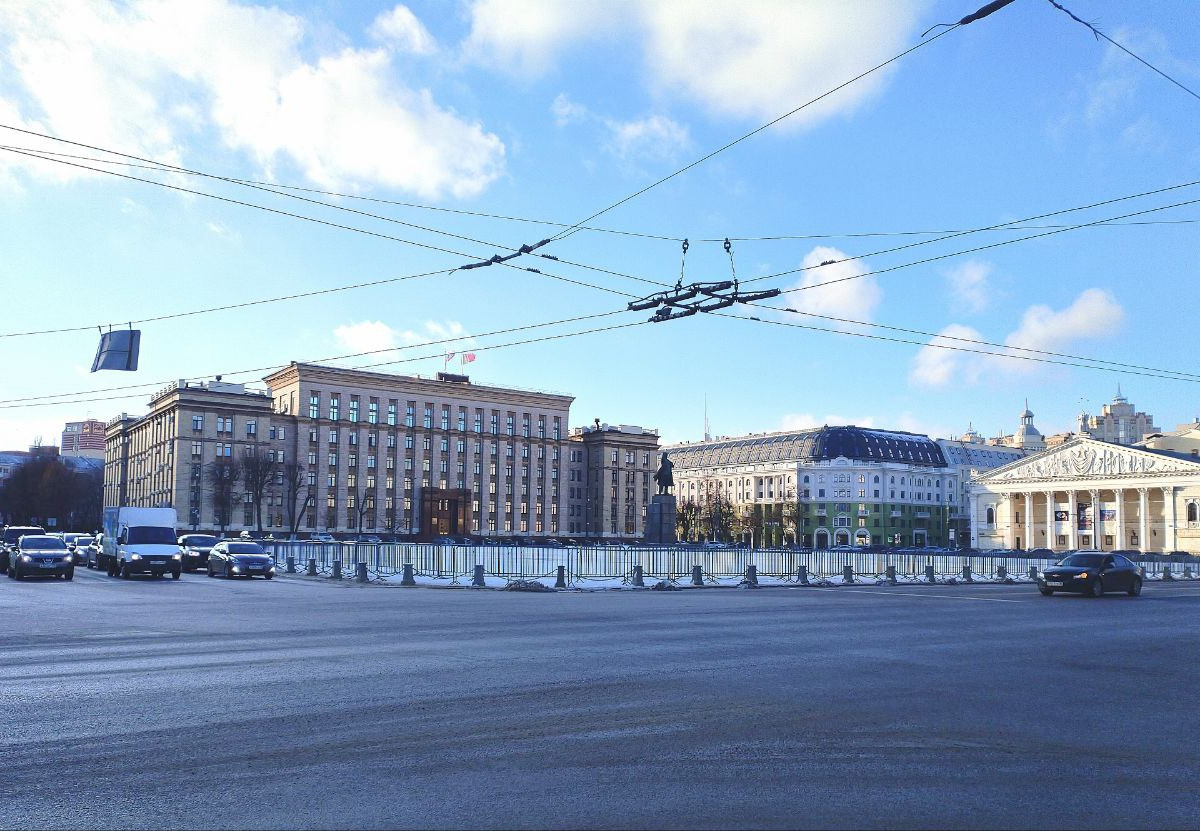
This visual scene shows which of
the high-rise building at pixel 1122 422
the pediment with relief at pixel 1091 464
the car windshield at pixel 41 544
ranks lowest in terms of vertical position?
the car windshield at pixel 41 544

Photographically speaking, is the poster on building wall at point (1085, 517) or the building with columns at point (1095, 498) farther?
the poster on building wall at point (1085, 517)

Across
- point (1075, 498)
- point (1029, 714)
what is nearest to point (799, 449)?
point (1075, 498)

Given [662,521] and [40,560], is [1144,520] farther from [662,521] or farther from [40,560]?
[40,560]

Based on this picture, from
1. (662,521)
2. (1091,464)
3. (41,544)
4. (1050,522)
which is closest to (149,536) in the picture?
(41,544)

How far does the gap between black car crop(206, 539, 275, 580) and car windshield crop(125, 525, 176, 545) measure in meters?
2.74

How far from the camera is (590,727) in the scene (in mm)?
8492

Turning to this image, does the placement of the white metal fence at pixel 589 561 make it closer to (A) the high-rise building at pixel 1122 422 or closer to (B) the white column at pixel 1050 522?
(B) the white column at pixel 1050 522

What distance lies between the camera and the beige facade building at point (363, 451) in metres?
111

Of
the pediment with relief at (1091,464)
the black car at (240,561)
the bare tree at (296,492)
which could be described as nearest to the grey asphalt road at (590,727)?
the black car at (240,561)

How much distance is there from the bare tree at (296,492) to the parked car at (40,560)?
68009 mm

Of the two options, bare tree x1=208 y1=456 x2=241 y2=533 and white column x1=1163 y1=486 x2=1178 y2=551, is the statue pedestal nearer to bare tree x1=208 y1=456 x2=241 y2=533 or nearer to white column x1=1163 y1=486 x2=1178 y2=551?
bare tree x1=208 y1=456 x2=241 y2=533

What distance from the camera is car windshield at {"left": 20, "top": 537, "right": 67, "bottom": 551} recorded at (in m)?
37.0

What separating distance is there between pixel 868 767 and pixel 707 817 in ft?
6.08

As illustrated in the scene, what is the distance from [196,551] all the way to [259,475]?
192 ft
